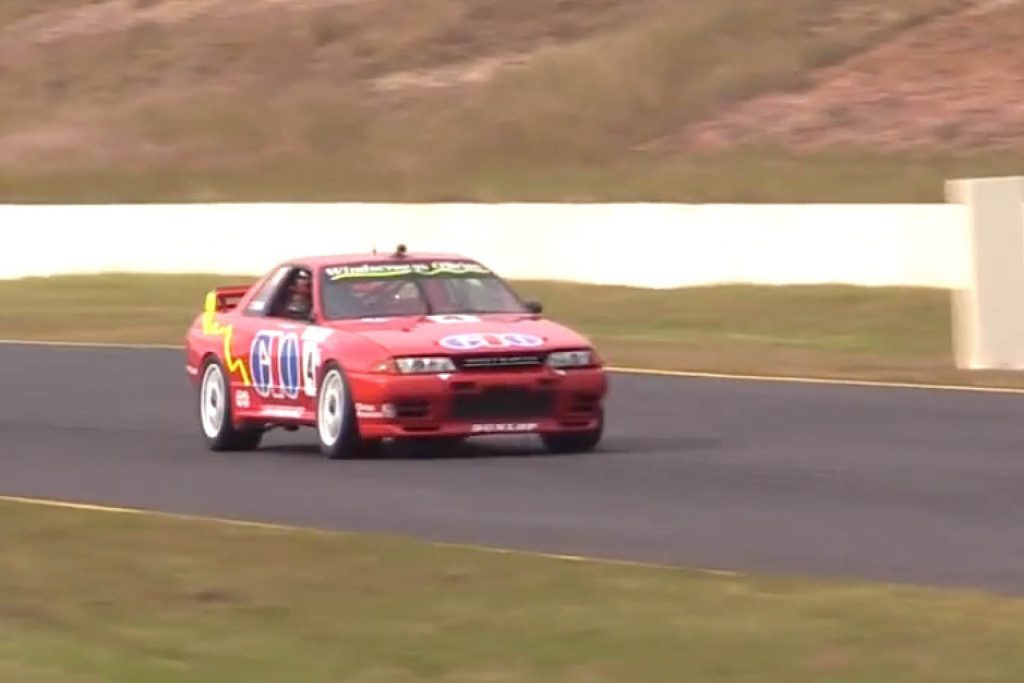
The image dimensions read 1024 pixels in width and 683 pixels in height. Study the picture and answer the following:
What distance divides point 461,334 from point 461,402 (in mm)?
415

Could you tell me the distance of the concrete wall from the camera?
29.2 meters

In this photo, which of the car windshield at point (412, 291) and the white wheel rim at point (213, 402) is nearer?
the car windshield at point (412, 291)

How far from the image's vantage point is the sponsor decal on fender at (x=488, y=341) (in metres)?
15.5

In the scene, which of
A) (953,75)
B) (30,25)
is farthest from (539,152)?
(30,25)

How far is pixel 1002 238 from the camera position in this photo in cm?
2222

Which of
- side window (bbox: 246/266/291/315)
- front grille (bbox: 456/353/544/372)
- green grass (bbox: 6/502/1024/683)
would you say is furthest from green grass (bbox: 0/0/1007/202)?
green grass (bbox: 6/502/1024/683)

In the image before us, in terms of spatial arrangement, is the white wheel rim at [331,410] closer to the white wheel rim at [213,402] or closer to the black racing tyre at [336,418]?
the black racing tyre at [336,418]

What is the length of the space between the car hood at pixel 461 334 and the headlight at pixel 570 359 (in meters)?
0.05

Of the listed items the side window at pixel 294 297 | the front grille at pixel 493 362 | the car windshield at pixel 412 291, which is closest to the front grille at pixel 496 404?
the front grille at pixel 493 362

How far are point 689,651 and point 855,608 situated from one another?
97cm

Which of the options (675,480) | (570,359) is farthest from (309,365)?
(675,480)

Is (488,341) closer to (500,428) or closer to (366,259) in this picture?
(500,428)

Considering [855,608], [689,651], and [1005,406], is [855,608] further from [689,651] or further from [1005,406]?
[1005,406]

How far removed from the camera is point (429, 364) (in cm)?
1555
